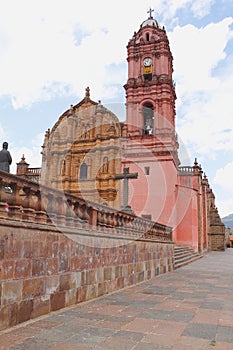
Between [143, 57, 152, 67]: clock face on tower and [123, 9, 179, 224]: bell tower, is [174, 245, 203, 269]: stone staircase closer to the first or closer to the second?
[123, 9, 179, 224]: bell tower

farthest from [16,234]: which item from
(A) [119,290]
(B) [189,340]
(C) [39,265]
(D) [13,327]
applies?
(A) [119,290]

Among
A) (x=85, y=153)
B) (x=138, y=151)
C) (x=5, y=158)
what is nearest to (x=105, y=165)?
(x=85, y=153)

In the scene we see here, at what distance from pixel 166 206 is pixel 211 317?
15703mm

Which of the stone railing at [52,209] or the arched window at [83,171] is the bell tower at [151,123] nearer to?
the arched window at [83,171]

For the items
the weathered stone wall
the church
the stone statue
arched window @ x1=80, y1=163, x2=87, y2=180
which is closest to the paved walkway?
the weathered stone wall

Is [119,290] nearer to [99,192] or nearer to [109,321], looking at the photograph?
[109,321]

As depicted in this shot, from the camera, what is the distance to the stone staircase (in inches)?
568

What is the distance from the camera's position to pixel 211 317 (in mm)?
4621

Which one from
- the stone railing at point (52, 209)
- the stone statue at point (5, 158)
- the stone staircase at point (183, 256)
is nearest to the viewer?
the stone railing at point (52, 209)

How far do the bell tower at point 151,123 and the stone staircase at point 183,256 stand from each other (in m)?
2.31

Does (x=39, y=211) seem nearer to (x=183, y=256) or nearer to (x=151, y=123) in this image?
(x=183, y=256)

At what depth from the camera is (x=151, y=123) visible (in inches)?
898

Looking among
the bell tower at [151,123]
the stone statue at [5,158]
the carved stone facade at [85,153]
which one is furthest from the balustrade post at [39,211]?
the carved stone facade at [85,153]

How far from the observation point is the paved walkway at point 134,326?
335 cm
